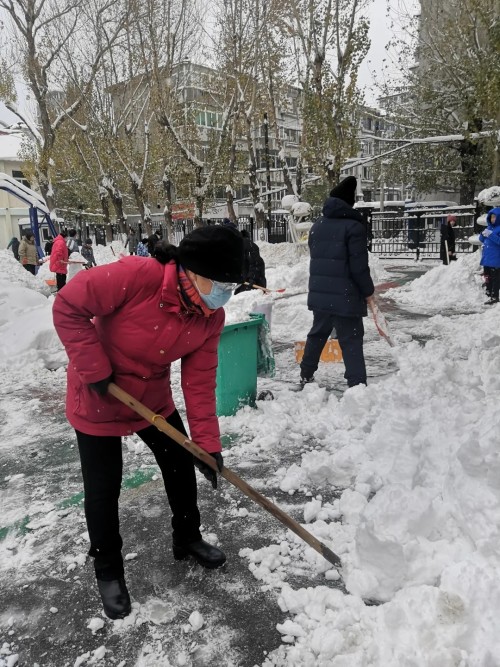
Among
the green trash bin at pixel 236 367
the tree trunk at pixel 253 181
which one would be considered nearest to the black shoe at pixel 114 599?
the green trash bin at pixel 236 367

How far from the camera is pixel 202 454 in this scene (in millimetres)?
2238

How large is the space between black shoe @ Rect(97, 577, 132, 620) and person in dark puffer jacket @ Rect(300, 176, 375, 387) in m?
2.77

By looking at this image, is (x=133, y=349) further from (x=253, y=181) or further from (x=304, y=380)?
(x=253, y=181)

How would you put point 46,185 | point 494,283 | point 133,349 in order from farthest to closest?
point 46,185, point 494,283, point 133,349

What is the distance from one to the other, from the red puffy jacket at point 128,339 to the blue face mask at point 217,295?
10cm

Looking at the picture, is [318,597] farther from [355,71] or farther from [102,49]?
[102,49]

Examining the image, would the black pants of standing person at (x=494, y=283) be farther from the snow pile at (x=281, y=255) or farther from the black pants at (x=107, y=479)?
the snow pile at (x=281, y=255)

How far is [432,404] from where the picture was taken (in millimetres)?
3605

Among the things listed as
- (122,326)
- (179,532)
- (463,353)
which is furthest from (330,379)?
(122,326)

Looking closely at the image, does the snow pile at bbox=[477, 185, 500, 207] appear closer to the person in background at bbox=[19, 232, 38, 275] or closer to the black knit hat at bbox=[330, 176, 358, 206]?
the black knit hat at bbox=[330, 176, 358, 206]

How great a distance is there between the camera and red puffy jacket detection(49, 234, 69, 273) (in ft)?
39.7

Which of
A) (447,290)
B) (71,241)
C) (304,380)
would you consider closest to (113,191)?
(71,241)

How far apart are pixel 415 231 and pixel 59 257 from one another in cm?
1062

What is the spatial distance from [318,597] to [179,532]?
0.70 m
